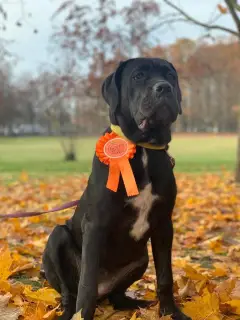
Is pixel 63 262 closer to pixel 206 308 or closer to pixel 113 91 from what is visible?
pixel 206 308

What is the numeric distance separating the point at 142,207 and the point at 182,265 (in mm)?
1512

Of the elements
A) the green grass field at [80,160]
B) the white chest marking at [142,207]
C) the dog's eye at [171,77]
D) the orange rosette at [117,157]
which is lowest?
the green grass field at [80,160]

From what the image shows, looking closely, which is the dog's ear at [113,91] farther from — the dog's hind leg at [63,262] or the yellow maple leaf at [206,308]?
the yellow maple leaf at [206,308]

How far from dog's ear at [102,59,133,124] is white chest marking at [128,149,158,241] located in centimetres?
36

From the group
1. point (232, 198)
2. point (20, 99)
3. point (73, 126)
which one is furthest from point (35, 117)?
point (232, 198)

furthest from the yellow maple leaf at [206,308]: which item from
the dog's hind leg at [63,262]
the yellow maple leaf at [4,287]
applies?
the yellow maple leaf at [4,287]

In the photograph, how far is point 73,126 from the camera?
2858 centimetres

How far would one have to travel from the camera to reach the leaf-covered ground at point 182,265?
273cm

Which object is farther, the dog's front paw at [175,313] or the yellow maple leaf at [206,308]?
the dog's front paw at [175,313]

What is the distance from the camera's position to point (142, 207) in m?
2.64

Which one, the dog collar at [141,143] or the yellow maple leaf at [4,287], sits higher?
the dog collar at [141,143]

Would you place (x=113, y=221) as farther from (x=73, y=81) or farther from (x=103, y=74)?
(x=73, y=81)

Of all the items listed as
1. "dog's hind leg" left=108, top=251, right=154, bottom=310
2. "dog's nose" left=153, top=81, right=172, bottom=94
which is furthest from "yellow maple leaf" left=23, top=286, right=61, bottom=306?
"dog's nose" left=153, top=81, right=172, bottom=94

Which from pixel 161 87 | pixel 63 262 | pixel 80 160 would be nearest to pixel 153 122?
pixel 161 87
